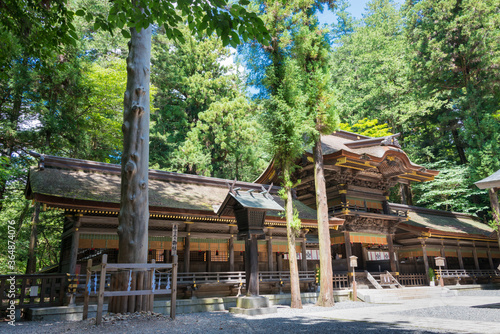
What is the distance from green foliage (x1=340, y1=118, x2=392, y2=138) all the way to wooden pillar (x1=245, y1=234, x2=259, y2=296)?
819 inches

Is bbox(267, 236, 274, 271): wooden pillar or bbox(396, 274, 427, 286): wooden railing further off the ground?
bbox(267, 236, 274, 271): wooden pillar

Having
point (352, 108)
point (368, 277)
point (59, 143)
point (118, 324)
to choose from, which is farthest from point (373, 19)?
point (118, 324)

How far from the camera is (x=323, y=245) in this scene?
38.0 ft

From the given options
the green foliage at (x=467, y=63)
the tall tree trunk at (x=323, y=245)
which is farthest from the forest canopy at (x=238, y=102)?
the tall tree trunk at (x=323, y=245)

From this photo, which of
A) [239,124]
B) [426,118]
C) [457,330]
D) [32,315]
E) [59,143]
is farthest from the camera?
[426,118]

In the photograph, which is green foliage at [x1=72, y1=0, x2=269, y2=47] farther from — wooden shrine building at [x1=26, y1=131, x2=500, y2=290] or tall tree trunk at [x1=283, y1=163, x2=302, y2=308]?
tall tree trunk at [x1=283, y1=163, x2=302, y2=308]

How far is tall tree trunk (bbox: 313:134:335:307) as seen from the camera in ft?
36.5

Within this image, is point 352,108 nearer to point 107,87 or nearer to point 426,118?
point 426,118

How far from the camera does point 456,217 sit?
24250 mm

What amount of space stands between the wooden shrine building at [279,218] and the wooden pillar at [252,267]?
279cm

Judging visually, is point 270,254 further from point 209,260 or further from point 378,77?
point 378,77

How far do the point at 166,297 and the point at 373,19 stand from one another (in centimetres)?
3803

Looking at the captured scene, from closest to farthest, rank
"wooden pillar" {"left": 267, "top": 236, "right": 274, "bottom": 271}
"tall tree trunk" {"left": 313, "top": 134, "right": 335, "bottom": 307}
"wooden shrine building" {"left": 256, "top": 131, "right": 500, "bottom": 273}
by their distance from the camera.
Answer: "tall tree trunk" {"left": 313, "top": 134, "right": 335, "bottom": 307} < "wooden pillar" {"left": 267, "top": 236, "right": 274, "bottom": 271} < "wooden shrine building" {"left": 256, "top": 131, "right": 500, "bottom": 273}

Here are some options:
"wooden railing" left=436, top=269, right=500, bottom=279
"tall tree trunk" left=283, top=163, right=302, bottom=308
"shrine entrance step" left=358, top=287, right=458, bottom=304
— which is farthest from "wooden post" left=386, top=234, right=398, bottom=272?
"tall tree trunk" left=283, top=163, right=302, bottom=308
